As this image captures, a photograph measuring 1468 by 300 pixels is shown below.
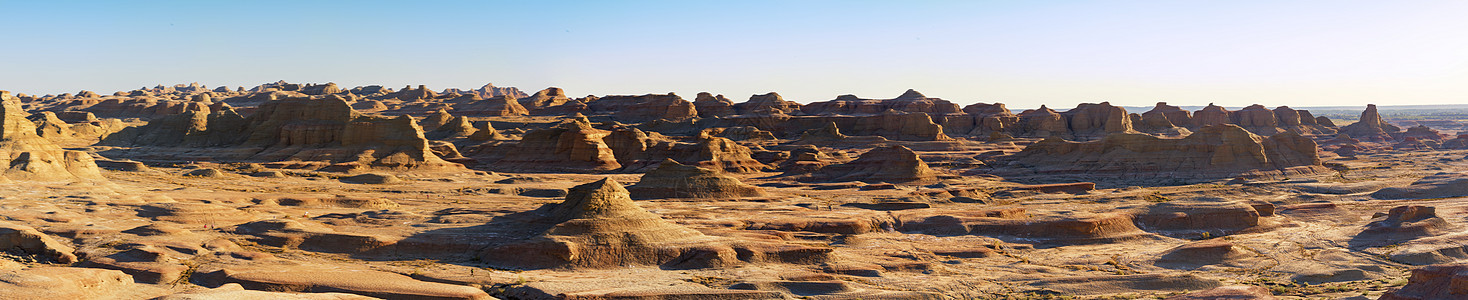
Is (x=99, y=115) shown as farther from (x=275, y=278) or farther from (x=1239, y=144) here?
(x=1239, y=144)

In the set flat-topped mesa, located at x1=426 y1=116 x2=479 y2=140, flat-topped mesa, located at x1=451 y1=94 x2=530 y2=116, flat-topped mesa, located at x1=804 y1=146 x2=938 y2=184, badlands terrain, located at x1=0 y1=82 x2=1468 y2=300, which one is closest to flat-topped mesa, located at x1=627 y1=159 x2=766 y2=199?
badlands terrain, located at x1=0 y1=82 x2=1468 y2=300

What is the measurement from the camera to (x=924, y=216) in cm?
5666

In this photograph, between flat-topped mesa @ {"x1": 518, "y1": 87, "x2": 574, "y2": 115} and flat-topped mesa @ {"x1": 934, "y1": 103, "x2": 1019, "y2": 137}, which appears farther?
flat-topped mesa @ {"x1": 518, "y1": 87, "x2": 574, "y2": 115}

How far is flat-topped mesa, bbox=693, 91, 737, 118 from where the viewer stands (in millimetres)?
174875

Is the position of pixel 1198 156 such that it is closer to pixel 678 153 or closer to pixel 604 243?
pixel 678 153

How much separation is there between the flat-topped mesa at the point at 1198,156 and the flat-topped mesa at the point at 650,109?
83.4 m

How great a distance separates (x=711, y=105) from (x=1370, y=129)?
130064 mm

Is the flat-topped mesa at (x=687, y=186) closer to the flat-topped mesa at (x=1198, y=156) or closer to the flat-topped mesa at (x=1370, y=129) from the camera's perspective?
the flat-topped mesa at (x=1198, y=156)

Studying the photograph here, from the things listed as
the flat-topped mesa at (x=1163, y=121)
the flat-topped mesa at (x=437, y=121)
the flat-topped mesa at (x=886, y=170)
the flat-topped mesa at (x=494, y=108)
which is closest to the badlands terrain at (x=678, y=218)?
the flat-topped mesa at (x=886, y=170)

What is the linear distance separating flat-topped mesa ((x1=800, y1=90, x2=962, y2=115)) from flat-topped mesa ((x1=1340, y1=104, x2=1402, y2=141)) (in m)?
76.0

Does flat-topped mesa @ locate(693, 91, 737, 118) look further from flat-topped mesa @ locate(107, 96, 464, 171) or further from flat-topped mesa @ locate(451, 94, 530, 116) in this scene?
flat-topped mesa @ locate(107, 96, 464, 171)

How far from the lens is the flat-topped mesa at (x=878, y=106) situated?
170m

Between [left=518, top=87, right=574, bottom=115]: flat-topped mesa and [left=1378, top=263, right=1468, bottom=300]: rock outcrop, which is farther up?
[left=518, top=87, right=574, bottom=115]: flat-topped mesa

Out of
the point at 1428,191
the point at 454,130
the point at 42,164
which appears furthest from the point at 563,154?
the point at 1428,191
